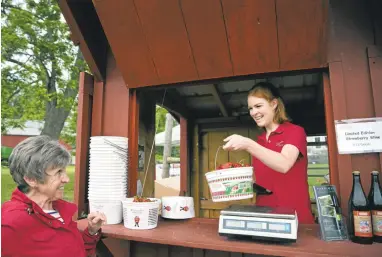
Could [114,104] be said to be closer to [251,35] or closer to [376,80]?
[251,35]

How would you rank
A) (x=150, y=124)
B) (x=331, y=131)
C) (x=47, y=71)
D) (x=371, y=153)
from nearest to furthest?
1. (x=371, y=153)
2. (x=331, y=131)
3. (x=150, y=124)
4. (x=47, y=71)

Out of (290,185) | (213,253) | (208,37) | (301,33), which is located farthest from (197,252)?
(301,33)

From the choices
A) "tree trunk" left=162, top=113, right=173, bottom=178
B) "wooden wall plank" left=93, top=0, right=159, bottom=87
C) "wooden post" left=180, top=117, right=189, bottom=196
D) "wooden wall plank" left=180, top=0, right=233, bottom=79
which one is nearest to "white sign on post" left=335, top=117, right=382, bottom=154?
"wooden wall plank" left=180, top=0, right=233, bottom=79

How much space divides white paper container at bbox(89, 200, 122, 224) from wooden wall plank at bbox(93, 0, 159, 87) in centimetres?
93

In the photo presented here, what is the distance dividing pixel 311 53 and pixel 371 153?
72 cm

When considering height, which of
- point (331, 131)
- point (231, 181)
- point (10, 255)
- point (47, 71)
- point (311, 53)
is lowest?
point (10, 255)

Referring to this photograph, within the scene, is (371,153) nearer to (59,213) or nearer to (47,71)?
(59,213)

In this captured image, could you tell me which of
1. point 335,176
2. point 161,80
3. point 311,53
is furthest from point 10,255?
Answer: point 311,53

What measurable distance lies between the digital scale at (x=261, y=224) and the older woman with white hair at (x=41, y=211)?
82 cm

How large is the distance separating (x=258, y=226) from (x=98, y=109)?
1.61 meters

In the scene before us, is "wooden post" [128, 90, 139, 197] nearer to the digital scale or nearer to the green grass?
the digital scale

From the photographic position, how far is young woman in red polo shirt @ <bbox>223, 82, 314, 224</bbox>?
1.87m

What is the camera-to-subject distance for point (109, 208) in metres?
1.93

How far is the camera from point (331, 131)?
6.07 feet
